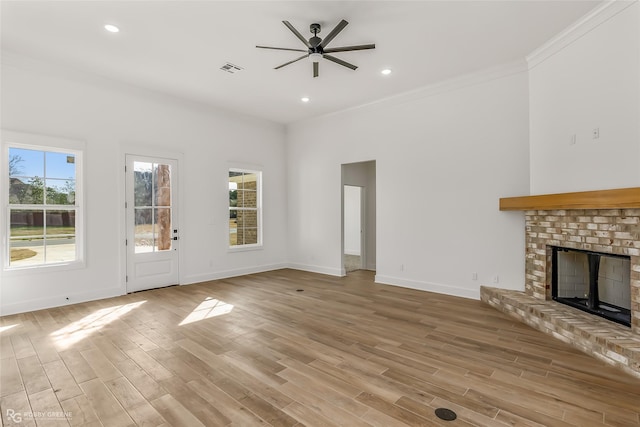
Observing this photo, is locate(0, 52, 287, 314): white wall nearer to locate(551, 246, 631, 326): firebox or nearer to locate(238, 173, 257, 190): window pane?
locate(238, 173, 257, 190): window pane

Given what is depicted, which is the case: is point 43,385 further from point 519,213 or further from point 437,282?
point 519,213

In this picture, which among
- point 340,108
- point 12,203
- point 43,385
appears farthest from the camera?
point 340,108

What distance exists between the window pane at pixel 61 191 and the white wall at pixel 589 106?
22.1 ft

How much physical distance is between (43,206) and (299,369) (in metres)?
4.46

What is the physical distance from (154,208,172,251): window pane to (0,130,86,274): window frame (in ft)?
3.67

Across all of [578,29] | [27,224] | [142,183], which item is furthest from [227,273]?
[578,29]

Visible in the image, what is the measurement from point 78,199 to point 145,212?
98 cm

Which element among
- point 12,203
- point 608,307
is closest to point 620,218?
point 608,307

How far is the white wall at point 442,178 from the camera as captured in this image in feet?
15.1

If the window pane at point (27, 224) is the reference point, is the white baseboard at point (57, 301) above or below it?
below

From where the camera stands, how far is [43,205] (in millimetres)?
4551

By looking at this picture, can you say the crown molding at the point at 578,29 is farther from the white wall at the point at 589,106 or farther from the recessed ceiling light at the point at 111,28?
the recessed ceiling light at the point at 111,28

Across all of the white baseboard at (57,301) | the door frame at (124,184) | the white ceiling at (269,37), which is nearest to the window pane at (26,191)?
the door frame at (124,184)

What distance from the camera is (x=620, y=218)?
3.11 m
